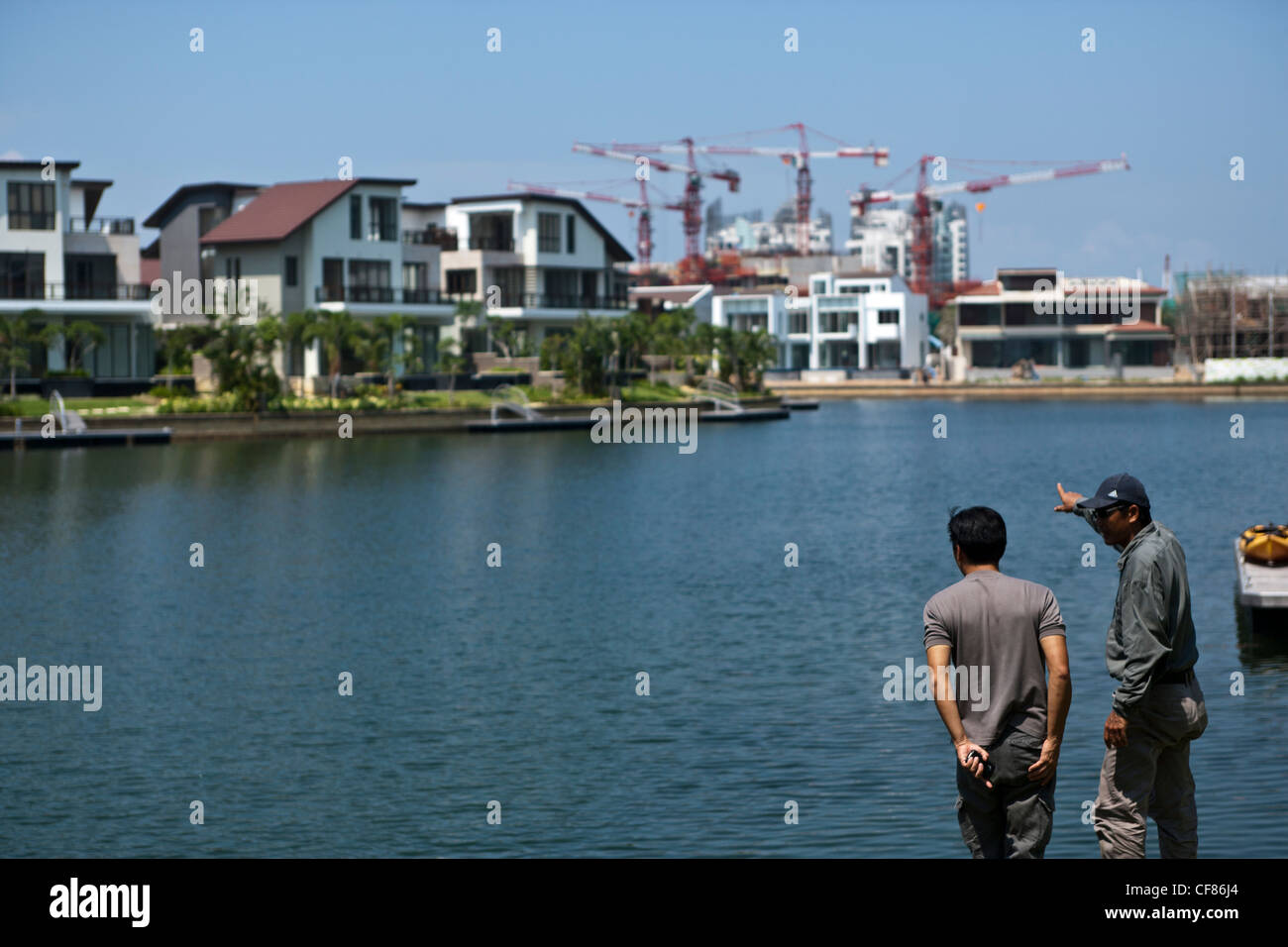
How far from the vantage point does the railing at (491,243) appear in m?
103

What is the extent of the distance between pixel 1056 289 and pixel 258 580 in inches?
4863

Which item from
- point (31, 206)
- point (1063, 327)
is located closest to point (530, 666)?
point (31, 206)

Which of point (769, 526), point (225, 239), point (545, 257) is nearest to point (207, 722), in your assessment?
point (769, 526)

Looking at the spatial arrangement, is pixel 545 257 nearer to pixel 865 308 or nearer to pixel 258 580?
pixel 865 308

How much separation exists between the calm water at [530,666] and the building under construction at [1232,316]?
302ft

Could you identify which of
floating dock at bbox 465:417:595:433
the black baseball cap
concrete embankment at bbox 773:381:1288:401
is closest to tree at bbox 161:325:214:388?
floating dock at bbox 465:417:595:433

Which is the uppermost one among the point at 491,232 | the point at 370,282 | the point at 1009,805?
the point at 491,232

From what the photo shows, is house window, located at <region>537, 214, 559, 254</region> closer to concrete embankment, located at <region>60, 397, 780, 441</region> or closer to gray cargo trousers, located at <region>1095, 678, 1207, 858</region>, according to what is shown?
concrete embankment, located at <region>60, 397, 780, 441</region>

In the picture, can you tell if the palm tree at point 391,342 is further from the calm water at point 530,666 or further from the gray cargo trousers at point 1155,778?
the gray cargo trousers at point 1155,778

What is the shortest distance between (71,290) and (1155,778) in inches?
3143

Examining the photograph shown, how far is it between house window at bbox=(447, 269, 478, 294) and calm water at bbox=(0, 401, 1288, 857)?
4923 cm

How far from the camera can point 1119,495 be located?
8789 millimetres

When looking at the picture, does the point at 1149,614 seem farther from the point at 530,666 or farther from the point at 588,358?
the point at 588,358

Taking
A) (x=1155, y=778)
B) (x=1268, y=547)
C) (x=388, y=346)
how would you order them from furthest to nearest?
(x=388, y=346) < (x=1268, y=547) < (x=1155, y=778)
